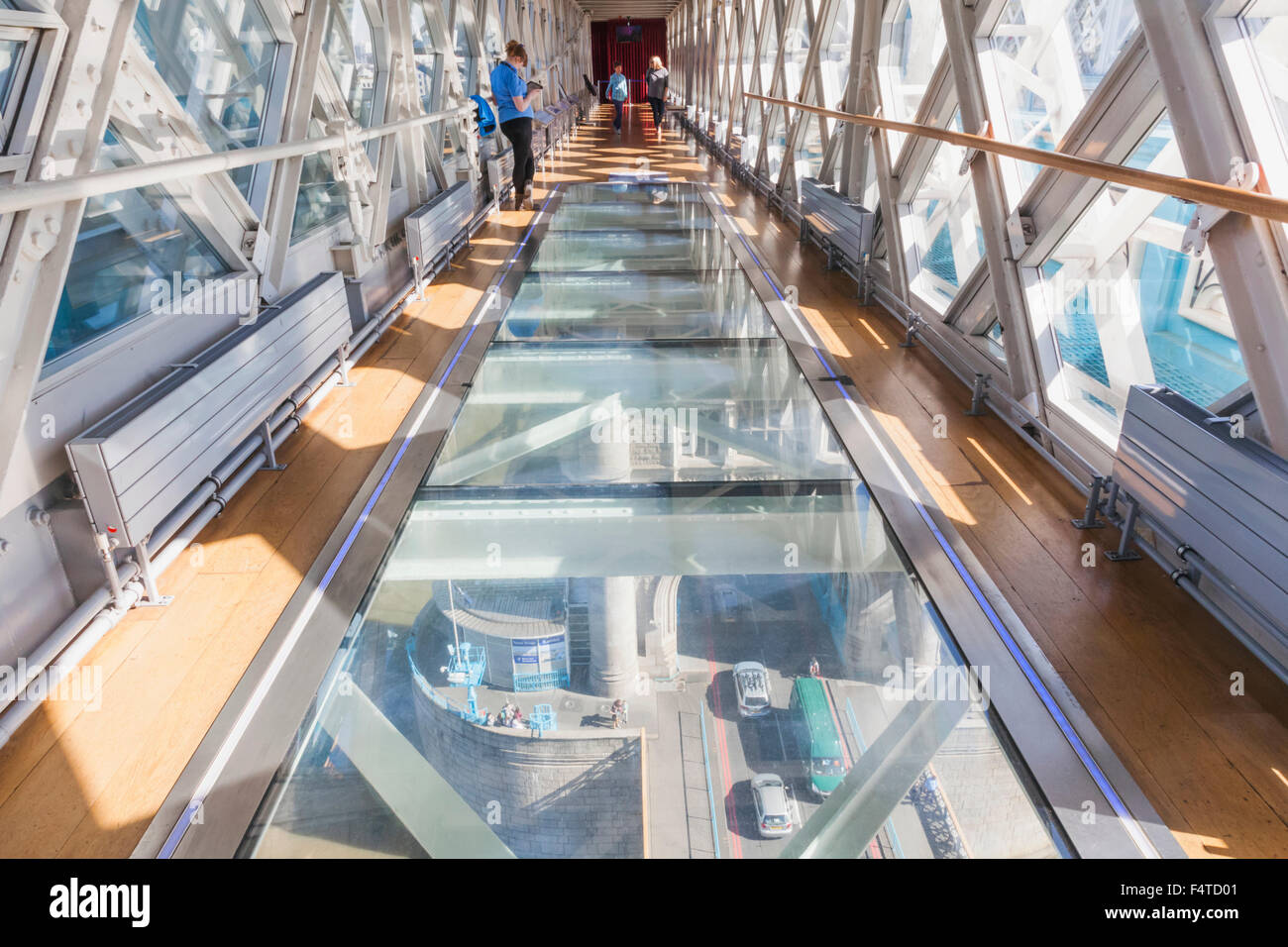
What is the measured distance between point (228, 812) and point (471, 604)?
80 cm

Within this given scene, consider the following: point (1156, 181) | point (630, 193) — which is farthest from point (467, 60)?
point (1156, 181)

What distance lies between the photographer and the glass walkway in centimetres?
180

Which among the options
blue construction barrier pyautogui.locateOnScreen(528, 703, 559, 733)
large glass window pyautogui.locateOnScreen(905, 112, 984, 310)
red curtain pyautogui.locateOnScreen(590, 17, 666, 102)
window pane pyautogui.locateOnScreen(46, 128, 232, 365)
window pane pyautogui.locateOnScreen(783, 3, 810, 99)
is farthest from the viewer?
red curtain pyautogui.locateOnScreen(590, 17, 666, 102)

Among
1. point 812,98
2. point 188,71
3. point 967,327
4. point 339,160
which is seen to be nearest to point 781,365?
point 967,327

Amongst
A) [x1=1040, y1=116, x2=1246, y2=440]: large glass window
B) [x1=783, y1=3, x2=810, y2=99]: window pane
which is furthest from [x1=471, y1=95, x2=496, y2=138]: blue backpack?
[x1=1040, y1=116, x2=1246, y2=440]: large glass window

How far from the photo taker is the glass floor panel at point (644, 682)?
1.79 m

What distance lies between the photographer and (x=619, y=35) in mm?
43219

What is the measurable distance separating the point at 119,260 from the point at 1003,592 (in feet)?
9.97

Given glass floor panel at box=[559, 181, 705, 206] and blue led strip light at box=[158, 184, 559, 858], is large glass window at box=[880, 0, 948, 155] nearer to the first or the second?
blue led strip light at box=[158, 184, 559, 858]

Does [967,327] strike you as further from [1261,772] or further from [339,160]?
[339,160]

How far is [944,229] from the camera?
5031 mm

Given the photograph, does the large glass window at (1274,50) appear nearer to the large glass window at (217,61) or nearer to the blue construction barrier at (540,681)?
the blue construction barrier at (540,681)

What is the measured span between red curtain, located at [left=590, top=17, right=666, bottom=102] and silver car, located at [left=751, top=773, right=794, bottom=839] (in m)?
45.3

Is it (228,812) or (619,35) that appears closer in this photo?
(228,812)
